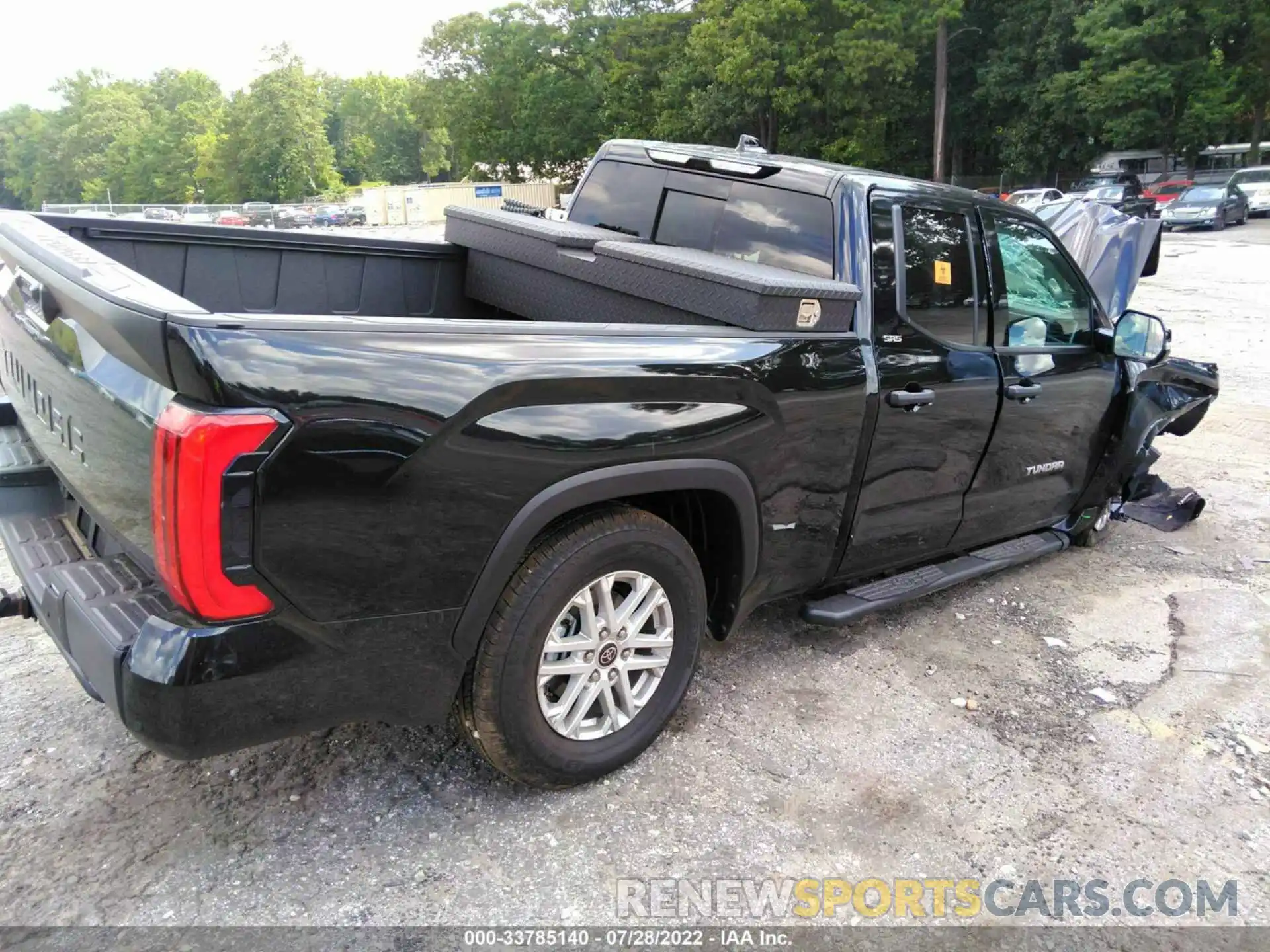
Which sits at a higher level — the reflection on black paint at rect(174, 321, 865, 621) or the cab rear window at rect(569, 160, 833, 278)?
the cab rear window at rect(569, 160, 833, 278)

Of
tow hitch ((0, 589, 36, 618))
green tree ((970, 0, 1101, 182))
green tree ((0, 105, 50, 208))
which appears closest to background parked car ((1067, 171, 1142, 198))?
green tree ((970, 0, 1101, 182))

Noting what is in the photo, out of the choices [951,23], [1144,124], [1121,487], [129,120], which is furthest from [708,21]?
[129,120]

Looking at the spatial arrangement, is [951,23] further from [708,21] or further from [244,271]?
[244,271]

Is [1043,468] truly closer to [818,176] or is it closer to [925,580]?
[925,580]

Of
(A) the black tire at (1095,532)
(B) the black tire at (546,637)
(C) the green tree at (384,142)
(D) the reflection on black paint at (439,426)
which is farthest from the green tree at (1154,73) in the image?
(C) the green tree at (384,142)

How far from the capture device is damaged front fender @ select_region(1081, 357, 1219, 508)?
4695 millimetres

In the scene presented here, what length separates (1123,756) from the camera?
3211 millimetres

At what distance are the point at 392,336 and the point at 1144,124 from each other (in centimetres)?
4746

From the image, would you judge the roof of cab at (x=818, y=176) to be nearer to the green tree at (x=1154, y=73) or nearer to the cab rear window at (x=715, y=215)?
the cab rear window at (x=715, y=215)

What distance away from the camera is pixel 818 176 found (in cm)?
352

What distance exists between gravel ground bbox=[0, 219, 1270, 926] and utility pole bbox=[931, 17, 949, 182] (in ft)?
135

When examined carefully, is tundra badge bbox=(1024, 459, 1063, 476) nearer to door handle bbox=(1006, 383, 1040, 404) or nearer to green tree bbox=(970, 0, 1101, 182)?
door handle bbox=(1006, 383, 1040, 404)

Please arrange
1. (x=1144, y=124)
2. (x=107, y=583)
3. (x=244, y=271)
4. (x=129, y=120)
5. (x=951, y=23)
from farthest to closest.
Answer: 1. (x=129, y=120)
2. (x=951, y=23)
3. (x=1144, y=124)
4. (x=244, y=271)
5. (x=107, y=583)

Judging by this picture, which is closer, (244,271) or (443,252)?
(244,271)
